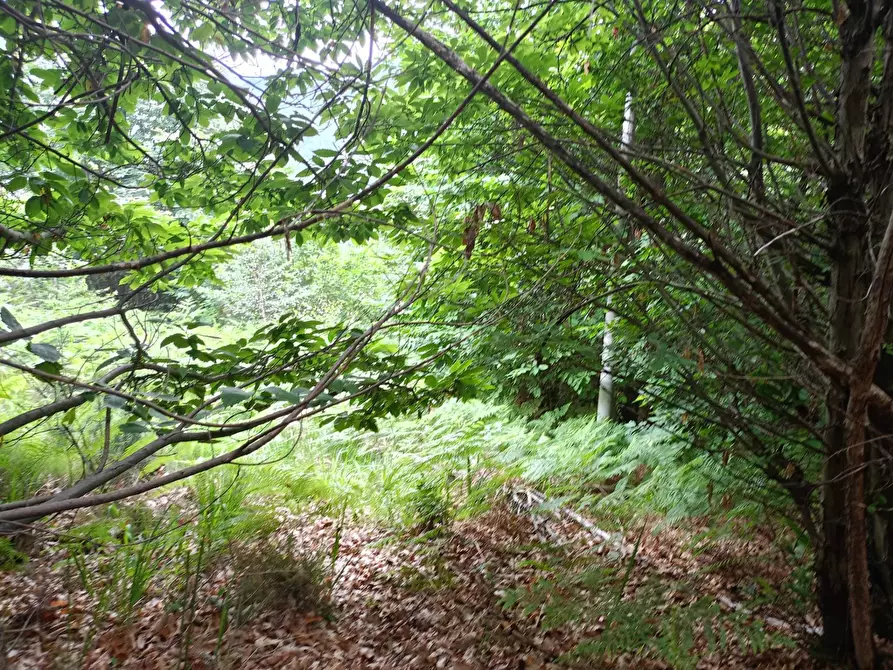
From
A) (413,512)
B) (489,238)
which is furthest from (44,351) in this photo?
(413,512)

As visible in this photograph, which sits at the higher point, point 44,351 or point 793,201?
point 793,201

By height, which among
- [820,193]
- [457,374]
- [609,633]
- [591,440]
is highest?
[820,193]

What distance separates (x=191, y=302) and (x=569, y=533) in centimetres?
880

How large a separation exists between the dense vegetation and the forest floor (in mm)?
152

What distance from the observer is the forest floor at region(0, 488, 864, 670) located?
92.7 inches

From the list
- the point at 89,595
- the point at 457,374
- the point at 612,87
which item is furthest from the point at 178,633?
the point at 612,87

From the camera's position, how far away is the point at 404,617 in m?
2.93

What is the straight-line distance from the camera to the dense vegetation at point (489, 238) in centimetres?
142

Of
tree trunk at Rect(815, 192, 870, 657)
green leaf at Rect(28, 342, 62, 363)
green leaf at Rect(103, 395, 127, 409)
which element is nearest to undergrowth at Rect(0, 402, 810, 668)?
tree trunk at Rect(815, 192, 870, 657)

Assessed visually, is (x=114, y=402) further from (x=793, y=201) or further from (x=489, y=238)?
(x=793, y=201)

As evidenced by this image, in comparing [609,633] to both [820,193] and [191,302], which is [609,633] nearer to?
[820,193]

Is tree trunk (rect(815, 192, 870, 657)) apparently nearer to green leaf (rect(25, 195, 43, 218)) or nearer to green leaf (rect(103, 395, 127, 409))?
green leaf (rect(103, 395, 127, 409))

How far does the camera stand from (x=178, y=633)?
2520 millimetres

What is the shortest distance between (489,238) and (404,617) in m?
2.12
